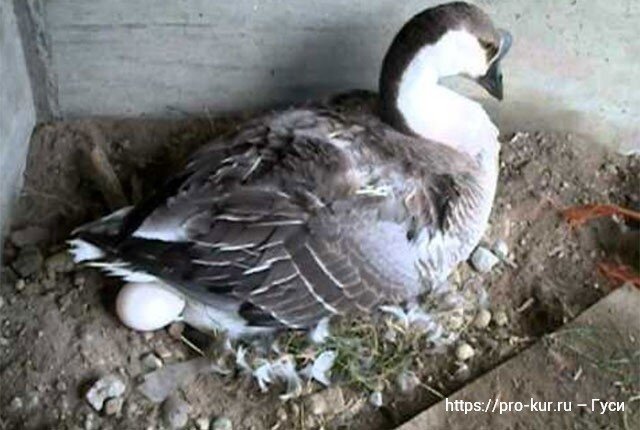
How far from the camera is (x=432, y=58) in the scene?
2.23 m

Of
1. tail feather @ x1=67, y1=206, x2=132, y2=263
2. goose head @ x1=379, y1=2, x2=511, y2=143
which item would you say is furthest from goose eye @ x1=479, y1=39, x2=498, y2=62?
tail feather @ x1=67, y1=206, x2=132, y2=263

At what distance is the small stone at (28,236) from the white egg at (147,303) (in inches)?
11.6

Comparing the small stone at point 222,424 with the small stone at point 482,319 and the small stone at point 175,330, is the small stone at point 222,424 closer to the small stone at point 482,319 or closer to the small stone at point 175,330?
the small stone at point 175,330

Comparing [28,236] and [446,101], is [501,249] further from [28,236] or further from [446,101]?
[28,236]

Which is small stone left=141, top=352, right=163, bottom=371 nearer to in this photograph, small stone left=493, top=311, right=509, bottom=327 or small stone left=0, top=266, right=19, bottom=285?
small stone left=0, top=266, right=19, bottom=285

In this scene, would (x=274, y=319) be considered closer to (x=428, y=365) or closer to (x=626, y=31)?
(x=428, y=365)

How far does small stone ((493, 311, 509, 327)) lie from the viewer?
243 cm

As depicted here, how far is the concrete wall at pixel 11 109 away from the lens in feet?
7.93

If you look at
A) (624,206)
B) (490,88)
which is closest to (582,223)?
(624,206)

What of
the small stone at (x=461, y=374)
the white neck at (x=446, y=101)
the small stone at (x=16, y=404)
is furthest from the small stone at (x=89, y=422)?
the white neck at (x=446, y=101)

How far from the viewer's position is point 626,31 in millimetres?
2492

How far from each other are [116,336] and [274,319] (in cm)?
33

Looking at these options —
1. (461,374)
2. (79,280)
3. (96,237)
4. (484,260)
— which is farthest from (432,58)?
(79,280)

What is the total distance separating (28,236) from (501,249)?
3.21 ft
